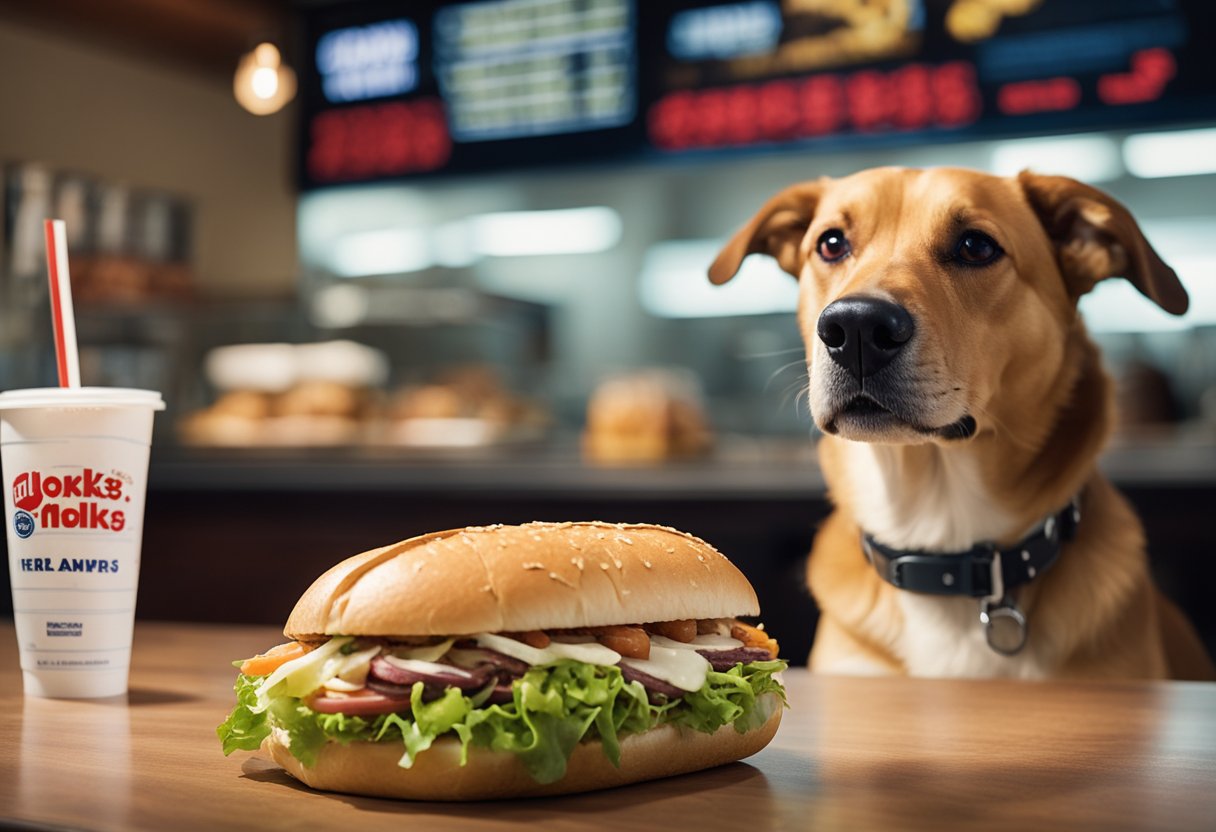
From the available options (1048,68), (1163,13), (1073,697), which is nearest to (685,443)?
(1048,68)

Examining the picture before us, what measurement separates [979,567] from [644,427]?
2.67 metres

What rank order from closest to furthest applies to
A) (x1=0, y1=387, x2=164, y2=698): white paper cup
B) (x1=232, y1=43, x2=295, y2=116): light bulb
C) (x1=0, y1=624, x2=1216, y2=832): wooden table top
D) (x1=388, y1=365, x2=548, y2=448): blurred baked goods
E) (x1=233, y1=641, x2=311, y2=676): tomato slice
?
(x1=0, y1=624, x2=1216, y2=832): wooden table top → (x1=233, y1=641, x2=311, y2=676): tomato slice → (x1=0, y1=387, x2=164, y2=698): white paper cup → (x1=232, y1=43, x2=295, y2=116): light bulb → (x1=388, y1=365, x2=548, y2=448): blurred baked goods

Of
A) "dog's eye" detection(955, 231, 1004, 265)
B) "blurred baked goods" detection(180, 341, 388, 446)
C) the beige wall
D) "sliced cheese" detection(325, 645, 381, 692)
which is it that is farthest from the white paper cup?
the beige wall

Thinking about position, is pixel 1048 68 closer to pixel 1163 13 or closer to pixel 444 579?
pixel 1163 13

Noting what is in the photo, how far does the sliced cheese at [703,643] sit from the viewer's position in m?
1.17

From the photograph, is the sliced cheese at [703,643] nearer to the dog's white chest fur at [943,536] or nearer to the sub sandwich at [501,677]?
the sub sandwich at [501,677]

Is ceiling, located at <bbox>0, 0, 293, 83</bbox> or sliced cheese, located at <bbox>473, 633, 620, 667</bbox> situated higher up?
ceiling, located at <bbox>0, 0, 293, 83</bbox>

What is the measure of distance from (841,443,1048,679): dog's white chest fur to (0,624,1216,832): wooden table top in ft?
1.29

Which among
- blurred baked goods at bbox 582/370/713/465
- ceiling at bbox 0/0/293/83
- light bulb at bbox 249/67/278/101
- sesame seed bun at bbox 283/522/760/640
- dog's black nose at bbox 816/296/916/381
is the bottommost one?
blurred baked goods at bbox 582/370/713/465

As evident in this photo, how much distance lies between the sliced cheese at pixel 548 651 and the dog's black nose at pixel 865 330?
0.77 m

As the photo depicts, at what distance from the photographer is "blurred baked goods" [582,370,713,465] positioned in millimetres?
4398

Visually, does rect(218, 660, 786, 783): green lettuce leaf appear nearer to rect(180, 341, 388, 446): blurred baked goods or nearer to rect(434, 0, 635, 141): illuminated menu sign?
rect(180, 341, 388, 446): blurred baked goods

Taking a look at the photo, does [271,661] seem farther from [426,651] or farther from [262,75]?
[262,75]

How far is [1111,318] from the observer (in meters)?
5.61
